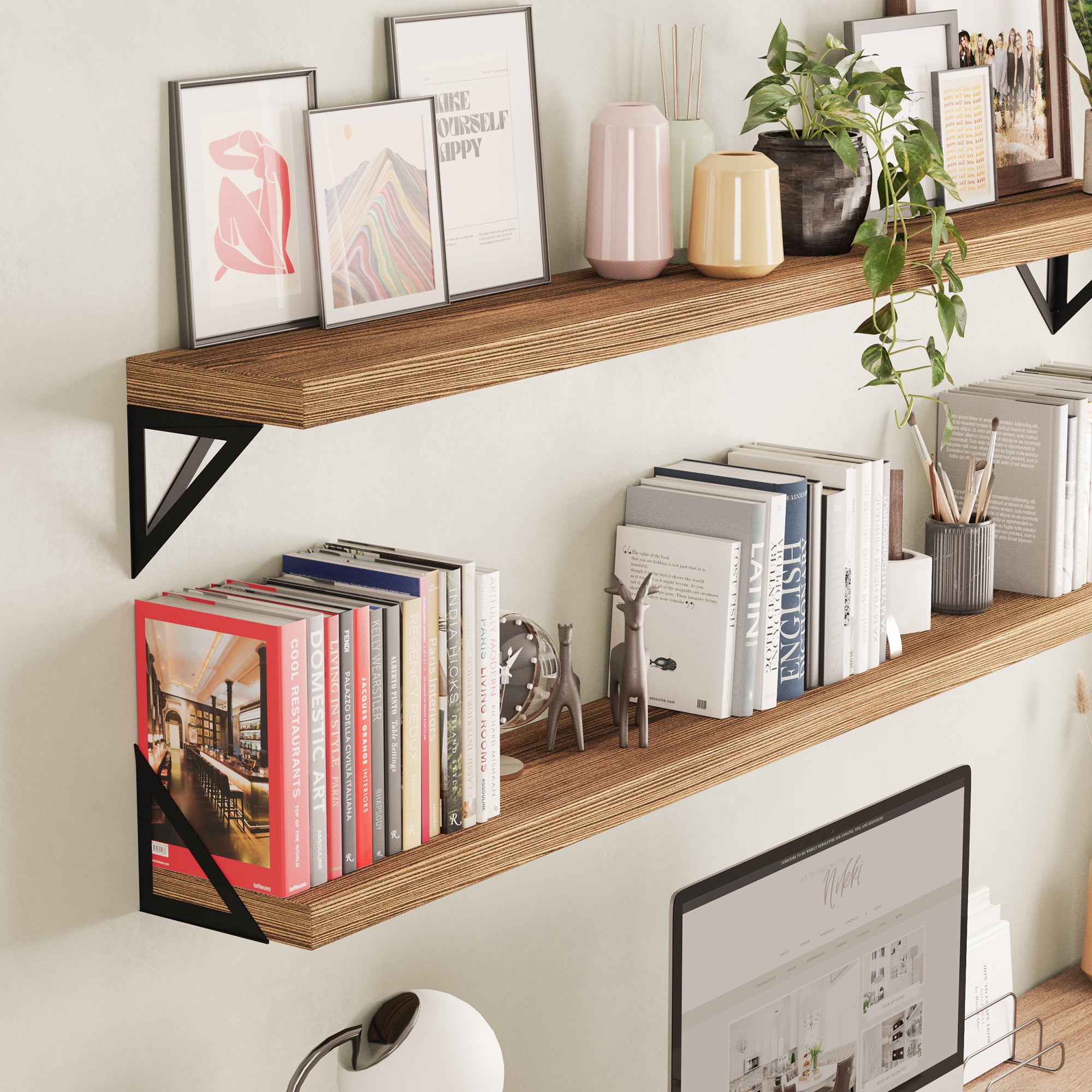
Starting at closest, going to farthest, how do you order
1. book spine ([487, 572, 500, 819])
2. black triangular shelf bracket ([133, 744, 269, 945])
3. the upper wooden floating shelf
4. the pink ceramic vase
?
1. the upper wooden floating shelf
2. black triangular shelf bracket ([133, 744, 269, 945])
3. book spine ([487, 572, 500, 819])
4. the pink ceramic vase

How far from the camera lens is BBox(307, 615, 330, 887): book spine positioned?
1229mm

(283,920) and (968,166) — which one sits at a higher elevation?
(968,166)

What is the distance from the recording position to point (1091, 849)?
2.63 metres

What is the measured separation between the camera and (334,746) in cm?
126

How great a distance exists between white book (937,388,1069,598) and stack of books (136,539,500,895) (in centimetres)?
98

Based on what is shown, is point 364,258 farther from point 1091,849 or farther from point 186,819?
point 1091,849

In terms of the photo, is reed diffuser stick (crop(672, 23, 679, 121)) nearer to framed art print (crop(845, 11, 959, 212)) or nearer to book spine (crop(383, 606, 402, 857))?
framed art print (crop(845, 11, 959, 212))

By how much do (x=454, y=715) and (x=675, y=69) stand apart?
747 millimetres

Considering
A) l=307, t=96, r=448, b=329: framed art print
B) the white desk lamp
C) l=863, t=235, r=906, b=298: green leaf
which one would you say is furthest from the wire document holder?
l=307, t=96, r=448, b=329: framed art print

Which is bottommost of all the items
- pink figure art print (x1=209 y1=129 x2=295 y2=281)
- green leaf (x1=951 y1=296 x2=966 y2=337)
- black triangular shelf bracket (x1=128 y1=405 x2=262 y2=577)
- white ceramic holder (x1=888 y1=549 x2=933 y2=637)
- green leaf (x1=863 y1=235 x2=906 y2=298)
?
white ceramic holder (x1=888 y1=549 x2=933 y2=637)

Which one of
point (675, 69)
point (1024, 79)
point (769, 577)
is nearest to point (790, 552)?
point (769, 577)

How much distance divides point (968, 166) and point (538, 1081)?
1198 millimetres

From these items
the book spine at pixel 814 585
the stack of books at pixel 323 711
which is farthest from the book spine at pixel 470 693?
the book spine at pixel 814 585

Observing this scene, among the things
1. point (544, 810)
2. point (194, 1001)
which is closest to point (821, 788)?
point (544, 810)
